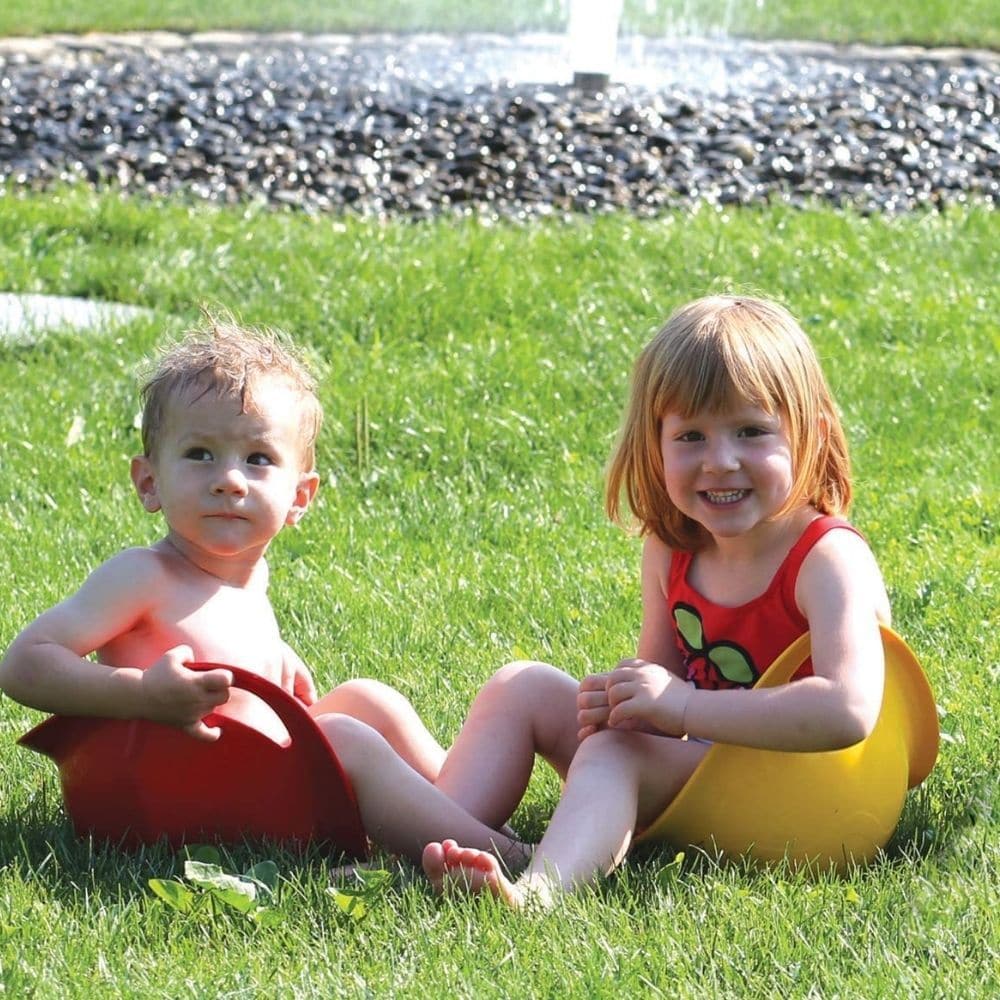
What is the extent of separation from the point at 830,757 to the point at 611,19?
1221 centimetres

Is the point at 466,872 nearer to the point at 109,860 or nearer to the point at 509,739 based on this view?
the point at 509,739

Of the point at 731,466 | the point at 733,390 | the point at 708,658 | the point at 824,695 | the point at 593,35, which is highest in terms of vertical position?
the point at 593,35

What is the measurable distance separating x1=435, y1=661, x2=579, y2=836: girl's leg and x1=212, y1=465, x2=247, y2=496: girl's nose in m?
0.56

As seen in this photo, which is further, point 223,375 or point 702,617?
point 702,617

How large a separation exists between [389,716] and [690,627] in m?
0.55

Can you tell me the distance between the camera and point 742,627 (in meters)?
2.86

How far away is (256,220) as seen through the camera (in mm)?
6996

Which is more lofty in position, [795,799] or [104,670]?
[104,670]

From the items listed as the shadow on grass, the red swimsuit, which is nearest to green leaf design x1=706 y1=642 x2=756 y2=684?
the red swimsuit

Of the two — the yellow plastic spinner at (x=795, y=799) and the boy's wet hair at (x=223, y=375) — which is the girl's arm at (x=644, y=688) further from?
the boy's wet hair at (x=223, y=375)

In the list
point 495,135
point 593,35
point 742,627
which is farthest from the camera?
point 593,35

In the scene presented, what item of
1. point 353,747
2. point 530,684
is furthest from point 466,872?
point 530,684

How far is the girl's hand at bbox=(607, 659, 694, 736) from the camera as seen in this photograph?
2645mm

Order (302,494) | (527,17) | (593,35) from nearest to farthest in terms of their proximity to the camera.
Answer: (302,494) → (593,35) → (527,17)
